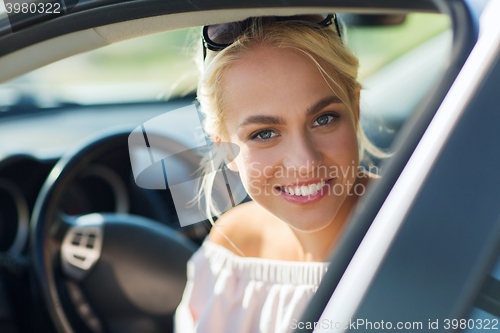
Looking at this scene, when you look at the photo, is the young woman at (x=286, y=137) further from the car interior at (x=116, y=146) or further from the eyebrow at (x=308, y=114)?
the car interior at (x=116, y=146)

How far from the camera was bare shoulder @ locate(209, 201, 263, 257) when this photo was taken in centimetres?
150

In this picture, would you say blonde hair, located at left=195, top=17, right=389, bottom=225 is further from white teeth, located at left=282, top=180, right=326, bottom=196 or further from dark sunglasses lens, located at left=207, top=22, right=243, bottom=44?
white teeth, located at left=282, top=180, right=326, bottom=196

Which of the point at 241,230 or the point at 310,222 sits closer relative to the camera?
the point at 310,222

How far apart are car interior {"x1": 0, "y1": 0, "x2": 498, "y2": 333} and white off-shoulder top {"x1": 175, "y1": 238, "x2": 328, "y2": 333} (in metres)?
0.34

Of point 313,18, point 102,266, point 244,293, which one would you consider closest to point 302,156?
point 313,18

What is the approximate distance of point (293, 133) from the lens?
109 cm

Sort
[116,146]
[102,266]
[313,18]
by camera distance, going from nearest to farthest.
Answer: [313,18], [102,266], [116,146]

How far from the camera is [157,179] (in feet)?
6.66

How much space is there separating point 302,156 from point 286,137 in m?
0.07

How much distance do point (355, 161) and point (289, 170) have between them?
19cm

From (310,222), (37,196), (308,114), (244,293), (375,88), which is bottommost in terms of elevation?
(37,196)

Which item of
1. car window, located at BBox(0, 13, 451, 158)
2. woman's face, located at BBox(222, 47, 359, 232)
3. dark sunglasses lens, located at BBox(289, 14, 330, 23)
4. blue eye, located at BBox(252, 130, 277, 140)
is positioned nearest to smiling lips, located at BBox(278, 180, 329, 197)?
woman's face, located at BBox(222, 47, 359, 232)

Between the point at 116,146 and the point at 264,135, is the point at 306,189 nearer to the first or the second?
the point at 264,135

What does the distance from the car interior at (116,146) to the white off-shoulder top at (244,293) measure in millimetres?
344
